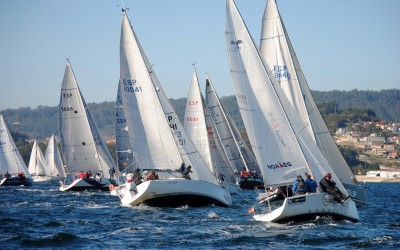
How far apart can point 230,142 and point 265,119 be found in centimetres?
3152

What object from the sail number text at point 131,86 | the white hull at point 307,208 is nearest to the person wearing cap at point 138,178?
the sail number text at point 131,86

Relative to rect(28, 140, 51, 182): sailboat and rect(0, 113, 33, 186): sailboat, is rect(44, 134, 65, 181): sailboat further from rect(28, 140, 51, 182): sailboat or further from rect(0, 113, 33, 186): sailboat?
rect(0, 113, 33, 186): sailboat

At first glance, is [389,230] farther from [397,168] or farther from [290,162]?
[397,168]

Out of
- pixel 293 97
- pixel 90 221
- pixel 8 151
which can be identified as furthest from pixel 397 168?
pixel 90 221

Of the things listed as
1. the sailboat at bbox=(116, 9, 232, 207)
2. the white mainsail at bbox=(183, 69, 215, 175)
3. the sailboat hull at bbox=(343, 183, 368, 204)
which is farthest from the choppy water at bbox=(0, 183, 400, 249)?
the white mainsail at bbox=(183, 69, 215, 175)

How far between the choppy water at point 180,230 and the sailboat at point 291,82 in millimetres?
5156

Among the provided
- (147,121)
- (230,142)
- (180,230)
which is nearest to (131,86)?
(147,121)

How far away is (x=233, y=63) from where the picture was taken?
31109mm

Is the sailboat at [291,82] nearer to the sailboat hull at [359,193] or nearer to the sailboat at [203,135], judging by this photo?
the sailboat hull at [359,193]

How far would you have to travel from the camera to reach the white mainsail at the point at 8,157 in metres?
73.3

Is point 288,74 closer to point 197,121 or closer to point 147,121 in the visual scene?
point 147,121

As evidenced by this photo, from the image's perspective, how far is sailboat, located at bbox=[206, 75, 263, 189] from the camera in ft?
202

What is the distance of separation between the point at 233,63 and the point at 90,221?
8036 mm

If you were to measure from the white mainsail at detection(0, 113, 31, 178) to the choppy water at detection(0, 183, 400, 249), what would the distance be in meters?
38.1
